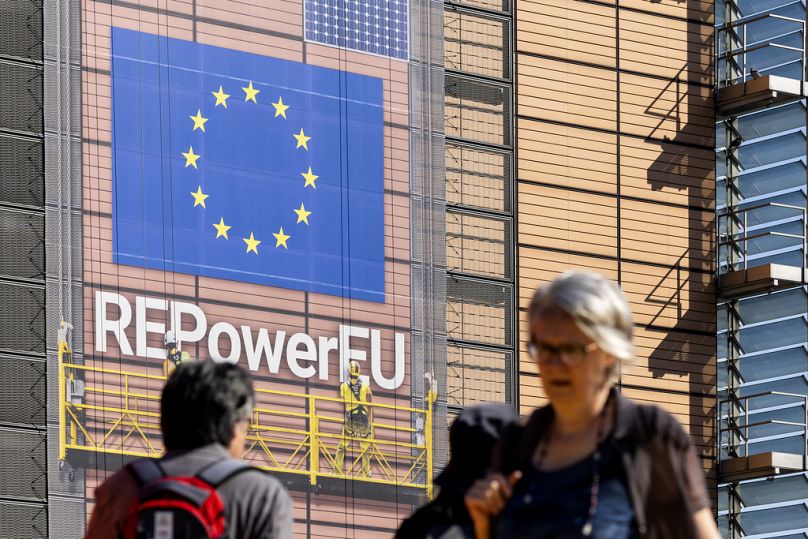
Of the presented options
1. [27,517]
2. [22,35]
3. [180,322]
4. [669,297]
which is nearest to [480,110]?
[669,297]

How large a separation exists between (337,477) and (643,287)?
21.7 ft

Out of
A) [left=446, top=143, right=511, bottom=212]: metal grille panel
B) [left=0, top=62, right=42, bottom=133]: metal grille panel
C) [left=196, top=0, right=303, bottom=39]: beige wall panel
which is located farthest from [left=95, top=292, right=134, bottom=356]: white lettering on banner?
[left=446, top=143, right=511, bottom=212]: metal grille panel

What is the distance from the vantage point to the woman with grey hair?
4.50 m

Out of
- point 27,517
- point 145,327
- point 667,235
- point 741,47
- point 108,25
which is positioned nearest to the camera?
point 27,517

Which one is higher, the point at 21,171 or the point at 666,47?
the point at 666,47

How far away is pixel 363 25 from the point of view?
112 feet

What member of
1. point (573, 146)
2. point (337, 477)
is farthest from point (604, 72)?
point (337, 477)

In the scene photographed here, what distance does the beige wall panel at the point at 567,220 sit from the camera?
34.6m

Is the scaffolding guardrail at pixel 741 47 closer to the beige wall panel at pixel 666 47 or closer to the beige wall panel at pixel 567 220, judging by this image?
the beige wall panel at pixel 666 47

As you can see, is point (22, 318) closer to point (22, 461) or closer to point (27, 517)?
point (22, 461)

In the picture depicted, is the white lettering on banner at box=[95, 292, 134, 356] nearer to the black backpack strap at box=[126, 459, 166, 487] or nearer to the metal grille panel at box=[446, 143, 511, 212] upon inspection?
the metal grille panel at box=[446, 143, 511, 212]

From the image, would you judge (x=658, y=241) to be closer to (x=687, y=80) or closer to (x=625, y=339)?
(x=687, y=80)

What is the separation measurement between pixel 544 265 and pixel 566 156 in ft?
5.96

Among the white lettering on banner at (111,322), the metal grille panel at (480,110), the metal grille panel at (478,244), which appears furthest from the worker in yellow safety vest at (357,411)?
the metal grille panel at (480,110)
